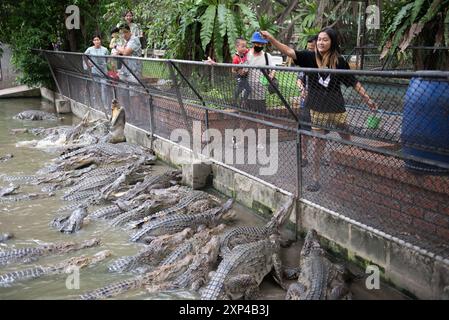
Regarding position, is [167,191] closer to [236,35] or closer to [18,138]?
[236,35]

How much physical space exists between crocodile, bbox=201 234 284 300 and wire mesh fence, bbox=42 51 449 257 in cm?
73

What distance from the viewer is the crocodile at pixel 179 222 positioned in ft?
14.8

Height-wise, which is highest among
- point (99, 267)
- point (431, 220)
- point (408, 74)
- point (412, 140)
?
point (408, 74)

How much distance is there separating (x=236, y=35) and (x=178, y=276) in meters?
5.28

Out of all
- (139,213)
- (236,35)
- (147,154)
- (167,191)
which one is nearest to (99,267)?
(139,213)

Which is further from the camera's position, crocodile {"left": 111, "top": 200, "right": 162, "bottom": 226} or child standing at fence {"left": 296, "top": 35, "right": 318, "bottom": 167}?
crocodile {"left": 111, "top": 200, "right": 162, "bottom": 226}

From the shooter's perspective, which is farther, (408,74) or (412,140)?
(412,140)

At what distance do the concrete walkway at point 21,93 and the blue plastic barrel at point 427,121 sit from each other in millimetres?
15361

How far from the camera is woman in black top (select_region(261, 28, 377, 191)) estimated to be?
3727mm

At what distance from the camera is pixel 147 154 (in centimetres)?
727

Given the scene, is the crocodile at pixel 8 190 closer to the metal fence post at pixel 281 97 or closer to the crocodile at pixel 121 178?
the crocodile at pixel 121 178

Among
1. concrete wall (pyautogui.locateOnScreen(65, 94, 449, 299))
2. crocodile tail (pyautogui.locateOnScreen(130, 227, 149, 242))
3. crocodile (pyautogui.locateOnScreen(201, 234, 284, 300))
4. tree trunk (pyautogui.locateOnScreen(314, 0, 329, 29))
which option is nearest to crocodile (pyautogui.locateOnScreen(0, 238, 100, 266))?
crocodile tail (pyautogui.locateOnScreen(130, 227, 149, 242))

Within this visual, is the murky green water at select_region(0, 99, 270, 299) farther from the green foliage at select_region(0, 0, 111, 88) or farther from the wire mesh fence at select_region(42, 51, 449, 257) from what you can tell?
the green foliage at select_region(0, 0, 111, 88)

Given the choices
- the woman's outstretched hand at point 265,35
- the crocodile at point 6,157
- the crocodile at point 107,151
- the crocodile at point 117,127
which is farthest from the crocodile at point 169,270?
the crocodile at point 6,157
